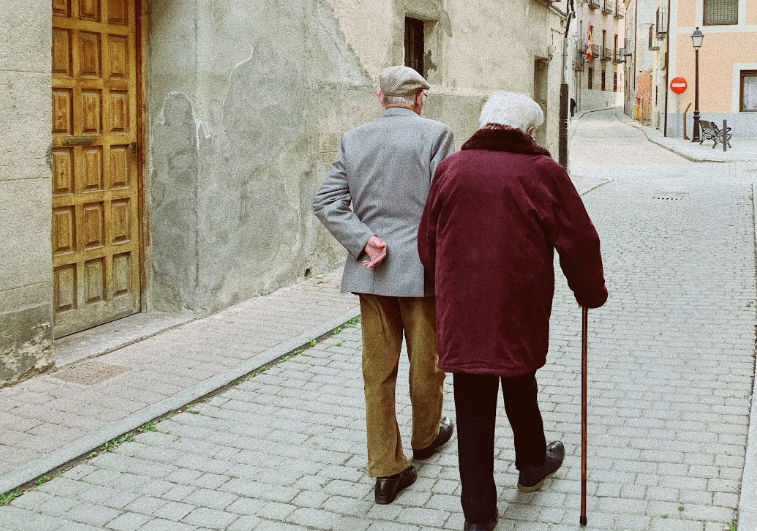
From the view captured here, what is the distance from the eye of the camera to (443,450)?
4.84m

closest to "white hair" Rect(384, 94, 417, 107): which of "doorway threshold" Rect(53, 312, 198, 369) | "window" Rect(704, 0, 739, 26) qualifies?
"doorway threshold" Rect(53, 312, 198, 369)

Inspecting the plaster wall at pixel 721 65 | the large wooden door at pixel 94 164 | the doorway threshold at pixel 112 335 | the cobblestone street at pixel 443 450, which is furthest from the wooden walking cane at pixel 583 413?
the plaster wall at pixel 721 65

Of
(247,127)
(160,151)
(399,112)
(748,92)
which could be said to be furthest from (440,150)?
(748,92)

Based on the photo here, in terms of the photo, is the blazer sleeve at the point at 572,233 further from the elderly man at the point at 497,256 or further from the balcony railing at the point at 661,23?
the balcony railing at the point at 661,23

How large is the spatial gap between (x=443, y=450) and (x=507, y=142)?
1.80 m

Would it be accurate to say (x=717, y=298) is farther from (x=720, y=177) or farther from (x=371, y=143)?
(x=720, y=177)

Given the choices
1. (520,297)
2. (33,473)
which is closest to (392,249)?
(520,297)

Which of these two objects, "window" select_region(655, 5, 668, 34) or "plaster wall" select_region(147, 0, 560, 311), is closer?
"plaster wall" select_region(147, 0, 560, 311)

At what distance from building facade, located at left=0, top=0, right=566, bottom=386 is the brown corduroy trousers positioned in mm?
2636

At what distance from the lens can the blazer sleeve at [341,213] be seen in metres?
4.17

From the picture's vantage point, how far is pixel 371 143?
4.20 m

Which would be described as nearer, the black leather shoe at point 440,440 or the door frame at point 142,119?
the black leather shoe at point 440,440

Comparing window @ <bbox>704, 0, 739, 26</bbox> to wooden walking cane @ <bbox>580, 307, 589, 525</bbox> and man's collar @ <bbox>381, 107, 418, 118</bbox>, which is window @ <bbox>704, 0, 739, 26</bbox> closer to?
man's collar @ <bbox>381, 107, 418, 118</bbox>

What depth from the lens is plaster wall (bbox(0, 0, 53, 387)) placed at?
Answer: 579cm
